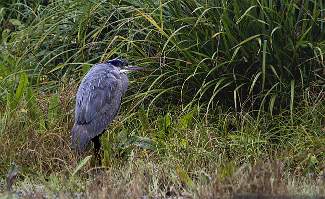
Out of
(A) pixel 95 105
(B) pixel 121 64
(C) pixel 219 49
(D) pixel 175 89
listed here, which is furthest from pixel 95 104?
(C) pixel 219 49

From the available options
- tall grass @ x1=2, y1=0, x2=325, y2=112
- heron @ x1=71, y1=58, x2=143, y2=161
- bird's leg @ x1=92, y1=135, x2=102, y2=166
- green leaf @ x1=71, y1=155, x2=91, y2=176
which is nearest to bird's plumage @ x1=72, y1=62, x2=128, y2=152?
heron @ x1=71, y1=58, x2=143, y2=161

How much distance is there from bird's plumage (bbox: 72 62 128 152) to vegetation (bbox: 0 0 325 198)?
7.3 inches

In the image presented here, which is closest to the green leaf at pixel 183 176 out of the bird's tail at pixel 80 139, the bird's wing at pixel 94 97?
the bird's tail at pixel 80 139

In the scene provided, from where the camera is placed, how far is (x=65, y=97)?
8.88 m

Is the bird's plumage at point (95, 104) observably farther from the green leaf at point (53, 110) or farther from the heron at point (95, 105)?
the green leaf at point (53, 110)

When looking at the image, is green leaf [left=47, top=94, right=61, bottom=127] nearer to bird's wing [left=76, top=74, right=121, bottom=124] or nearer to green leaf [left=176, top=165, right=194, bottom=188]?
Result: bird's wing [left=76, top=74, right=121, bottom=124]

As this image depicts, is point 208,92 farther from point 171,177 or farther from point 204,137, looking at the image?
point 171,177

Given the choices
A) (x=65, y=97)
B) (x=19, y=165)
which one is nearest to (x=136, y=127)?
(x=65, y=97)

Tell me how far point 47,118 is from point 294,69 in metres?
2.43

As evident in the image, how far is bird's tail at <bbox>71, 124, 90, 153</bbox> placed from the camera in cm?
766

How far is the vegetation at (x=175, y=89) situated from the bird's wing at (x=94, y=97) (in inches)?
12.4

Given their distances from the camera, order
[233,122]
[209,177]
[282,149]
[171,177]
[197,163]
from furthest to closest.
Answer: [233,122] < [282,149] < [197,163] < [171,177] < [209,177]

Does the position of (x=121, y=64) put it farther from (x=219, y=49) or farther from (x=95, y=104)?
(x=219, y=49)

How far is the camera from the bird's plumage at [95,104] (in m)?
7.71
